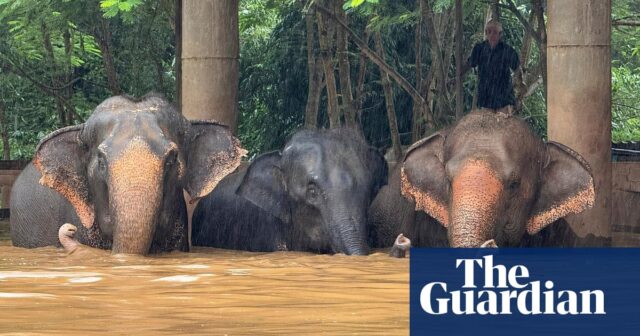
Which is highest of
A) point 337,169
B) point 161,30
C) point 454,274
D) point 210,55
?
point 161,30

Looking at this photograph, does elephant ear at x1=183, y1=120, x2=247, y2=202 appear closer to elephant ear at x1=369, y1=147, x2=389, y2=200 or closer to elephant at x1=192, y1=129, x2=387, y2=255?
elephant at x1=192, y1=129, x2=387, y2=255

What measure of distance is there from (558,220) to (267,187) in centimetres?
232

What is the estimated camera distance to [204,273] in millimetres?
8672

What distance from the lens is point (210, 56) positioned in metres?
11.7

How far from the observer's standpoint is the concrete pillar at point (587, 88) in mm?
10945

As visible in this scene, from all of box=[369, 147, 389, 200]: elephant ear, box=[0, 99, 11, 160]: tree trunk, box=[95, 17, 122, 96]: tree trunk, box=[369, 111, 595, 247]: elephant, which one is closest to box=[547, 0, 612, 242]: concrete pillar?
box=[369, 111, 595, 247]: elephant

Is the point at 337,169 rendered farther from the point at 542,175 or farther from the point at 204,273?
the point at 204,273

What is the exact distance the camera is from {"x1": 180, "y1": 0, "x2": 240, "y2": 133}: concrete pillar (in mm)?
11695

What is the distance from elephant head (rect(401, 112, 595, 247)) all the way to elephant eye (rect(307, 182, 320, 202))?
0.69 m

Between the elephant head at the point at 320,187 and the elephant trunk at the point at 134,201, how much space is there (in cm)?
134

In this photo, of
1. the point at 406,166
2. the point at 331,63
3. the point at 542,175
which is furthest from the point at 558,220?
the point at 331,63

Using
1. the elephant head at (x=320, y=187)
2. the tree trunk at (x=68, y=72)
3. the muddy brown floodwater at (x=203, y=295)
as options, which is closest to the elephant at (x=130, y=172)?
the muddy brown floodwater at (x=203, y=295)

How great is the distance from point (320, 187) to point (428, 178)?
81 cm

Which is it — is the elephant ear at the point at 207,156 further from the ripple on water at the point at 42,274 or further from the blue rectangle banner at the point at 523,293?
the ripple on water at the point at 42,274
